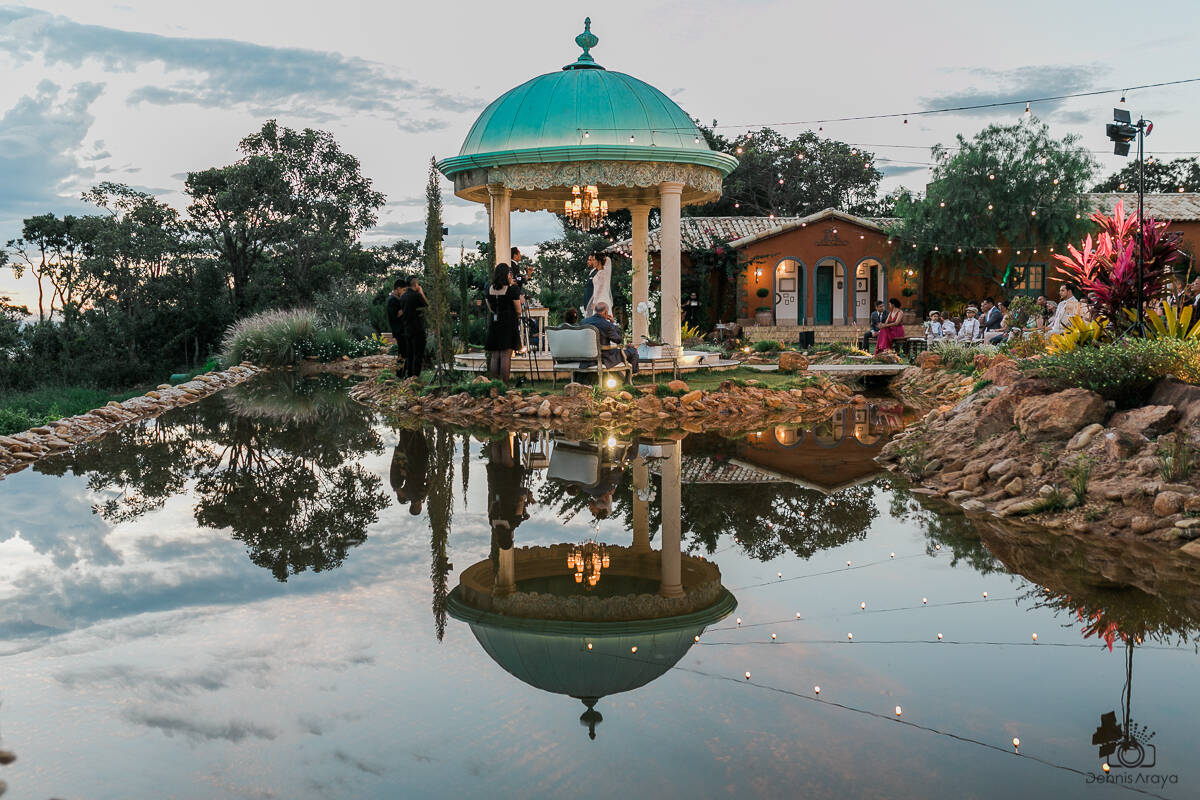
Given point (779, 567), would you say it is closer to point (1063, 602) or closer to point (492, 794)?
point (1063, 602)

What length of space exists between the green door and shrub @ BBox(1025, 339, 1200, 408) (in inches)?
968

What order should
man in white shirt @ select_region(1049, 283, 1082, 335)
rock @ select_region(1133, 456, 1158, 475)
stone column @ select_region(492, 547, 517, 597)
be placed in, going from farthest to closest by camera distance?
man in white shirt @ select_region(1049, 283, 1082, 335)
rock @ select_region(1133, 456, 1158, 475)
stone column @ select_region(492, 547, 517, 597)

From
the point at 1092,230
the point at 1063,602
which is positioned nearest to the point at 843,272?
the point at 1092,230

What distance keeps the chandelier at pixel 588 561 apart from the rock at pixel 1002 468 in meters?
3.67

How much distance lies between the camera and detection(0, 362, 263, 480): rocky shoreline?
10.5 m

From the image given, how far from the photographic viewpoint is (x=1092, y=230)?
31.0 metres

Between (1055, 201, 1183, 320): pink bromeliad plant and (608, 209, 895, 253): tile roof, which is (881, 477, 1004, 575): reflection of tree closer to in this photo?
(1055, 201, 1183, 320): pink bromeliad plant

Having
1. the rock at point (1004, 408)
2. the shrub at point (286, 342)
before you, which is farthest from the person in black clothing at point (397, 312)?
the rock at point (1004, 408)

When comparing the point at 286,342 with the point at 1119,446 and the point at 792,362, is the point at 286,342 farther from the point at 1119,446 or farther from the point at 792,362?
the point at 1119,446

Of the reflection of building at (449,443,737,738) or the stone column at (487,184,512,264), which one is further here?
the stone column at (487,184,512,264)

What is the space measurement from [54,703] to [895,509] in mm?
5974

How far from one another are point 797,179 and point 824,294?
13.0m

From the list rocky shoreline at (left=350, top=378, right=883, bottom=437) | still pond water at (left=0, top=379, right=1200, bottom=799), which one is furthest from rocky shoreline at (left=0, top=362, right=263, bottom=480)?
rocky shoreline at (left=350, top=378, right=883, bottom=437)

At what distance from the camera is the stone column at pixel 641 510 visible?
21.6 ft
